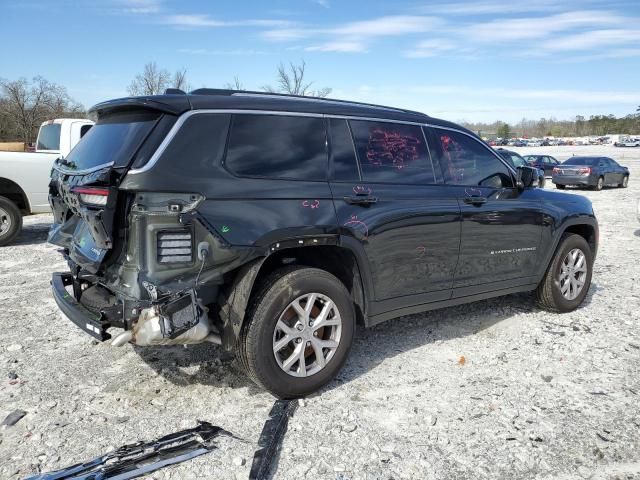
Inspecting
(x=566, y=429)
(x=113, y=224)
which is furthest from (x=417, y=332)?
(x=113, y=224)

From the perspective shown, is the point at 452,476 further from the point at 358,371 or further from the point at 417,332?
the point at 417,332

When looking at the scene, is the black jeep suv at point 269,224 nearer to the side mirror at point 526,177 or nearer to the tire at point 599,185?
the side mirror at point 526,177

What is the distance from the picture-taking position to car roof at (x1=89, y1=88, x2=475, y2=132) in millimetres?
3217

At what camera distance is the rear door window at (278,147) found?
3.31 meters

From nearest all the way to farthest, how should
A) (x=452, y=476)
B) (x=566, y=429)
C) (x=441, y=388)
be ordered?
1. (x=452, y=476)
2. (x=566, y=429)
3. (x=441, y=388)

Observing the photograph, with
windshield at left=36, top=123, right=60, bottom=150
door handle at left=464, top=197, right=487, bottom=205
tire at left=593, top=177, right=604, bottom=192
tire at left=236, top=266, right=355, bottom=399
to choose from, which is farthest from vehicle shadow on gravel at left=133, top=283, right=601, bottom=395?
tire at left=593, top=177, right=604, bottom=192

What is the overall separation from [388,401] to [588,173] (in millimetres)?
21273

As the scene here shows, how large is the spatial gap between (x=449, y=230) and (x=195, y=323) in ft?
7.19

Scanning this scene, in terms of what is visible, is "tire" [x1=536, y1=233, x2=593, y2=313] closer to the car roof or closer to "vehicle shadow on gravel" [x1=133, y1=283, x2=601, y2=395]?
"vehicle shadow on gravel" [x1=133, y1=283, x2=601, y2=395]

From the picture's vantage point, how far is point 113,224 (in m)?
3.05

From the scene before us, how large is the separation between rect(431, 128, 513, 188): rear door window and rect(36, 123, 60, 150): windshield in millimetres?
8095

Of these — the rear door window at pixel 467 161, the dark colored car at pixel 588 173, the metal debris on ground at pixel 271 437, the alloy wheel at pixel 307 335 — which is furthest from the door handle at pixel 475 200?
the dark colored car at pixel 588 173

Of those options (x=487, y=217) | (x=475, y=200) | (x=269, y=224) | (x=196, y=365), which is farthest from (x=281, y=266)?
(x=487, y=217)

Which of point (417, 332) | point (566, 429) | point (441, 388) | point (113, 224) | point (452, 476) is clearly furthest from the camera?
point (417, 332)
